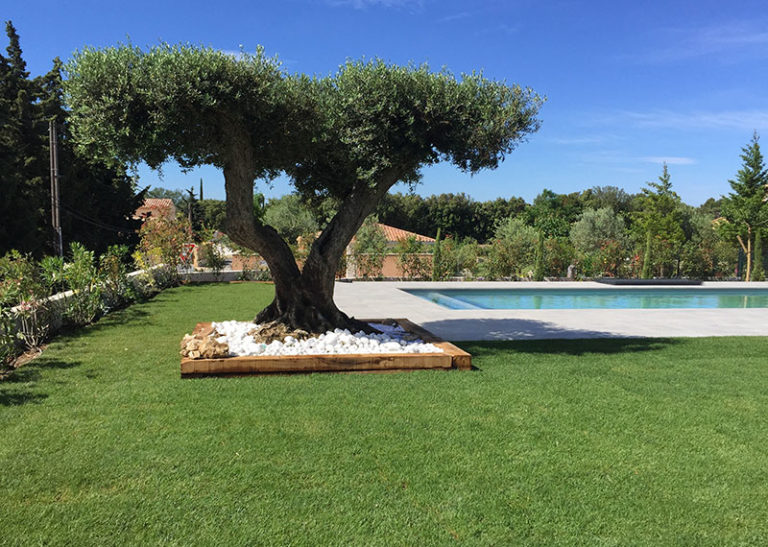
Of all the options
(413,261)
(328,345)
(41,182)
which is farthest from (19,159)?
(328,345)

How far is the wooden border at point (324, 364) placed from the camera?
6148 millimetres

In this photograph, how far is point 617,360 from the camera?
24.5 feet

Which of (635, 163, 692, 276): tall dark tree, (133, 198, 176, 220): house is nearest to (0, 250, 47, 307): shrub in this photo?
(133, 198, 176, 220): house

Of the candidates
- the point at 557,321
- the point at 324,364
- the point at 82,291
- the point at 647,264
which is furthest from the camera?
the point at 647,264

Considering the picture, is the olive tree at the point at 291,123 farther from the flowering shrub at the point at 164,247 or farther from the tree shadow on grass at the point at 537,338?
the flowering shrub at the point at 164,247

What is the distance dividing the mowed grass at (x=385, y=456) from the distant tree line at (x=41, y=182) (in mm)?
16328

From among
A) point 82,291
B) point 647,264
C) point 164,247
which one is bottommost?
point 82,291

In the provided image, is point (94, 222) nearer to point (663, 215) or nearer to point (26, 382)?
point (26, 382)

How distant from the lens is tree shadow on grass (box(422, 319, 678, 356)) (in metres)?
8.28

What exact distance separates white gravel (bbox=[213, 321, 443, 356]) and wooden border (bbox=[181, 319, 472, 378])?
293 millimetres

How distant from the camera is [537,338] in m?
9.24

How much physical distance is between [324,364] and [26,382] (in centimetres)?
317

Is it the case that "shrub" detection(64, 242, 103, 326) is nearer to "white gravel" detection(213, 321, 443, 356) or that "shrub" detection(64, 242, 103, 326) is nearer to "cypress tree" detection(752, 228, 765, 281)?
"white gravel" detection(213, 321, 443, 356)

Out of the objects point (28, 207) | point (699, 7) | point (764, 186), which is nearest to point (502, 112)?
point (699, 7)
